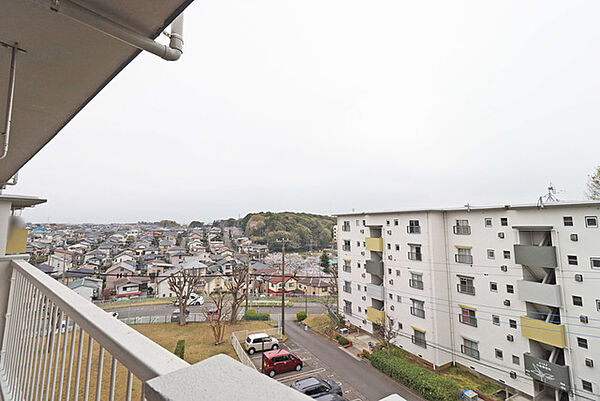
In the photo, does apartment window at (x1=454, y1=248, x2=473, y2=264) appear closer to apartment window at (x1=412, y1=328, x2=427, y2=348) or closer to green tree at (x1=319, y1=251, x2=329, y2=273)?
apartment window at (x1=412, y1=328, x2=427, y2=348)


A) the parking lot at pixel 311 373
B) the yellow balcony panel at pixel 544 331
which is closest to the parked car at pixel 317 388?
the parking lot at pixel 311 373

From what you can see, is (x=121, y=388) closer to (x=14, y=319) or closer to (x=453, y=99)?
(x=14, y=319)

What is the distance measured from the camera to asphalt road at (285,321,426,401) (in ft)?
20.4

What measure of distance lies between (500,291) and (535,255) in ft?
4.33

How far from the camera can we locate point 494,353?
6.85m

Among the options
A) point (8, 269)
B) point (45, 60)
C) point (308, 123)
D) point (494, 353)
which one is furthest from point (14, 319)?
point (308, 123)

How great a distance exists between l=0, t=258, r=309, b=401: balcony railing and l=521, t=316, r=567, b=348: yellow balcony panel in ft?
27.7

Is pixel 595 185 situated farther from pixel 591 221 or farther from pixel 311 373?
pixel 311 373

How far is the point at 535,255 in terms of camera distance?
242 inches

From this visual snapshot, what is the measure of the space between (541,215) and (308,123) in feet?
28.9

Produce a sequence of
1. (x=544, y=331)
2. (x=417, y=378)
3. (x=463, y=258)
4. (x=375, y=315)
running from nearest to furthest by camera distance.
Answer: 1. (x=544, y=331)
2. (x=417, y=378)
3. (x=463, y=258)
4. (x=375, y=315)

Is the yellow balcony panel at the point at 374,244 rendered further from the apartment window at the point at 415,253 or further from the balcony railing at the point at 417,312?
the balcony railing at the point at 417,312

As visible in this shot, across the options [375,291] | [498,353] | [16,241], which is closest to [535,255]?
[498,353]

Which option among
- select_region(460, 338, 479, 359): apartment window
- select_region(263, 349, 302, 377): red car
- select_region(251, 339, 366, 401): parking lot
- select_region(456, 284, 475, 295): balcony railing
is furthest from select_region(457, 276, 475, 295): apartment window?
select_region(263, 349, 302, 377): red car
